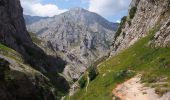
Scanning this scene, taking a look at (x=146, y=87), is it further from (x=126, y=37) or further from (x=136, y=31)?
(x=126, y=37)

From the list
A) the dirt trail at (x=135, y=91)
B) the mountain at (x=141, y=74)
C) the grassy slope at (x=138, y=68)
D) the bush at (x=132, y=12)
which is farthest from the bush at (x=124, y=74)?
the bush at (x=132, y=12)

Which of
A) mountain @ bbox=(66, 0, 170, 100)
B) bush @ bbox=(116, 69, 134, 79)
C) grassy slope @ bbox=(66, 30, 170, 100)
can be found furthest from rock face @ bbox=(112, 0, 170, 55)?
bush @ bbox=(116, 69, 134, 79)

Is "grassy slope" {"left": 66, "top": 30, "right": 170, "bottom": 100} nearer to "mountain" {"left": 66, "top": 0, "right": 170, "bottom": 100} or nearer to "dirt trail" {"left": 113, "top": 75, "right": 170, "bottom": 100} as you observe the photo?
"mountain" {"left": 66, "top": 0, "right": 170, "bottom": 100}

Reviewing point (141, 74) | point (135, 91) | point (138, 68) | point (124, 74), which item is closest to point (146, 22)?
point (138, 68)

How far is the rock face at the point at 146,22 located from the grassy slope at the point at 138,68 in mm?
3692

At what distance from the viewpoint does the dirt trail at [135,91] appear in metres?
55.5

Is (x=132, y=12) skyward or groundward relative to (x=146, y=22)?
skyward

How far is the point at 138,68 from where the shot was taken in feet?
246

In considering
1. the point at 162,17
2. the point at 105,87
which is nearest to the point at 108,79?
the point at 105,87

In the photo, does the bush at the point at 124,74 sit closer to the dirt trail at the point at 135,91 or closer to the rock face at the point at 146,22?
the dirt trail at the point at 135,91

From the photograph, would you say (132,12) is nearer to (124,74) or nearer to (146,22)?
(146,22)

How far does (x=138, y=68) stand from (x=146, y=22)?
142 ft

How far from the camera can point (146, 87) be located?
2403 inches

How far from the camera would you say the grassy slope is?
66125 millimetres
